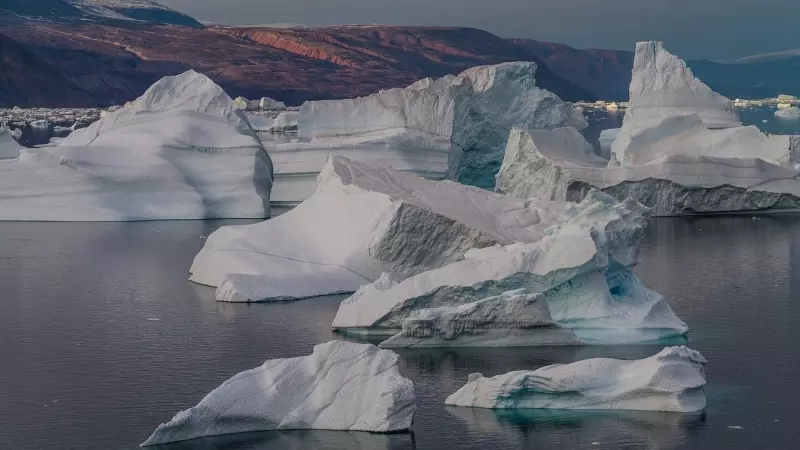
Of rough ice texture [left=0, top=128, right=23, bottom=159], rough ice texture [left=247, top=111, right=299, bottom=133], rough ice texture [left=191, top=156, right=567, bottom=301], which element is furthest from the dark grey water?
rough ice texture [left=247, top=111, right=299, bottom=133]

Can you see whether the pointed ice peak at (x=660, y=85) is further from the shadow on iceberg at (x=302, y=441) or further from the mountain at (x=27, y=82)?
the mountain at (x=27, y=82)

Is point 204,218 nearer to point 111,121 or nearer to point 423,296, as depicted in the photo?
point 111,121

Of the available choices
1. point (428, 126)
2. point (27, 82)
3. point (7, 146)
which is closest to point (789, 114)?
point (27, 82)

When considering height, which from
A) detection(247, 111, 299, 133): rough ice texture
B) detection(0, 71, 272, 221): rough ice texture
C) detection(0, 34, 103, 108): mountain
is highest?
detection(0, 71, 272, 221): rough ice texture

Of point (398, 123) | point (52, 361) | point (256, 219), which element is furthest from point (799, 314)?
point (398, 123)

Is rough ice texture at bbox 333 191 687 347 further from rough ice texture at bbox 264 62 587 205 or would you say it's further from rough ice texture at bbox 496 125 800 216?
rough ice texture at bbox 264 62 587 205

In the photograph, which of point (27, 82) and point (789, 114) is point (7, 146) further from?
point (27, 82)

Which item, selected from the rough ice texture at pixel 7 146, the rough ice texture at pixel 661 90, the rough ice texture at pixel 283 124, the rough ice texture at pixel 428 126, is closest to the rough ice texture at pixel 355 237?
the rough ice texture at pixel 428 126
